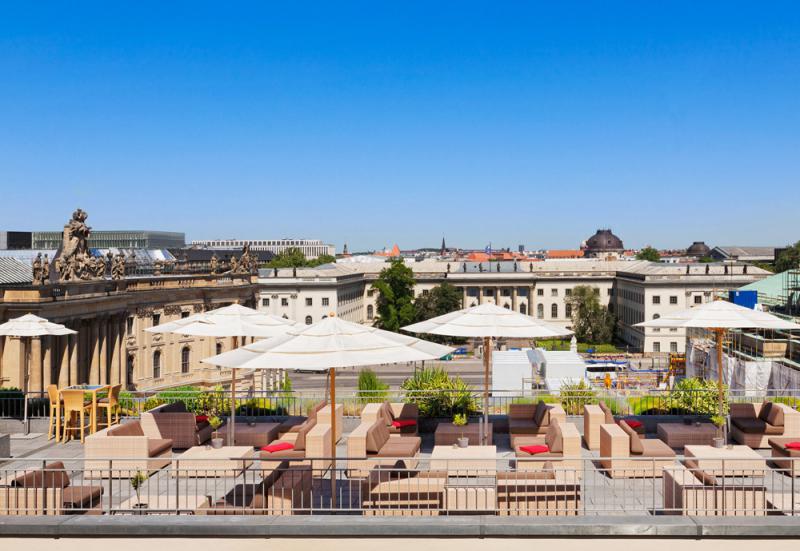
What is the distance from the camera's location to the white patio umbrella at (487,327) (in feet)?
50.8

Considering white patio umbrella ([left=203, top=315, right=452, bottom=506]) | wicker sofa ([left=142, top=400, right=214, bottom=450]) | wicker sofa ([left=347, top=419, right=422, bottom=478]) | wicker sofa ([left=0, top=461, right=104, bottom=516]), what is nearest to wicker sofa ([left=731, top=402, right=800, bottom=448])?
wicker sofa ([left=347, top=419, right=422, bottom=478])

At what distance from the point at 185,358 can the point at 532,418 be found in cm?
4586

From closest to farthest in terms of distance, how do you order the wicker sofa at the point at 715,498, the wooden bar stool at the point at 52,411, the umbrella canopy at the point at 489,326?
the wicker sofa at the point at 715,498 < the umbrella canopy at the point at 489,326 < the wooden bar stool at the point at 52,411

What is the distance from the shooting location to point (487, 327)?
15.7 meters

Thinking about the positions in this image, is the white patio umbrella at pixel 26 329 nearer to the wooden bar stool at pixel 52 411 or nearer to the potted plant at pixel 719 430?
the wooden bar stool at pixel 52 411

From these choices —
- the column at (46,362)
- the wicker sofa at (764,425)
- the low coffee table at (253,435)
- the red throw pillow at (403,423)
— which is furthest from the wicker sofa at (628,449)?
the column at (46,362)

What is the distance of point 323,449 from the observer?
14688 millimetres

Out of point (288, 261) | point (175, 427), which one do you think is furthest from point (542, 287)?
point (175, 427)

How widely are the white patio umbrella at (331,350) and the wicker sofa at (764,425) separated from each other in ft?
26.4

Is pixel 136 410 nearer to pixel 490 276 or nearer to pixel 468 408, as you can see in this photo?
pixel 468 408

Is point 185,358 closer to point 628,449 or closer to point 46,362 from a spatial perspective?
point 46,362

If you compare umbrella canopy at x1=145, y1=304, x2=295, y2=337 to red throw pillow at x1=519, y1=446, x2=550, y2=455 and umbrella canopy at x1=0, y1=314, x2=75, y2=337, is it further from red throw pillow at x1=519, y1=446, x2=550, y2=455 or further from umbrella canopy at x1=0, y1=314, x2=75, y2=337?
red throw pillow at x1=519, y1=446, x2=550, y2=455

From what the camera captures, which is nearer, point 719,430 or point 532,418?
point 719,430

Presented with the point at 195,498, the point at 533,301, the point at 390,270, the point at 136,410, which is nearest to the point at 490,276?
the point at 533,301
